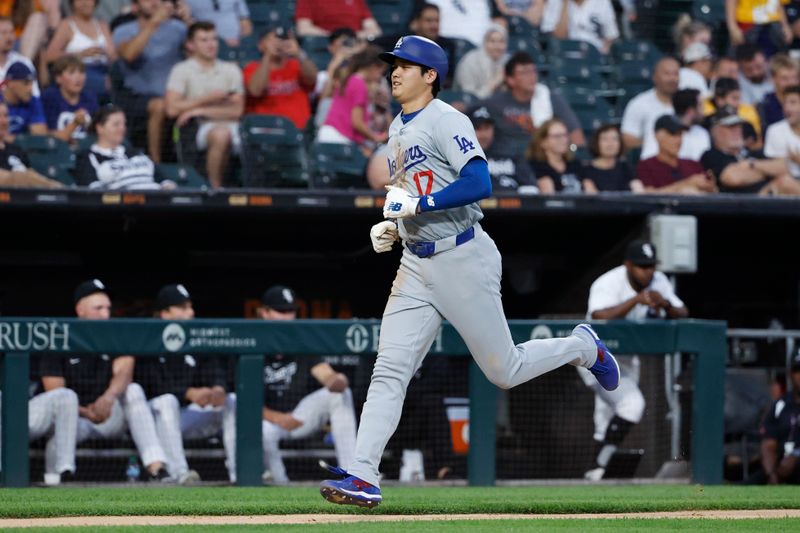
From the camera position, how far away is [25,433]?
638 cm

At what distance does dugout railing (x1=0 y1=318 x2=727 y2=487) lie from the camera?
21.2 ft

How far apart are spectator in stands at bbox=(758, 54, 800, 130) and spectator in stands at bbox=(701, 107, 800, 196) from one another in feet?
3.12

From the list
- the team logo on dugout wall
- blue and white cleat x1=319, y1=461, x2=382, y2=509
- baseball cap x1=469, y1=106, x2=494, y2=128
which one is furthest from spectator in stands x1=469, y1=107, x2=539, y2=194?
blue and white cleat x1=319, y1=461, x2=382, y2=509

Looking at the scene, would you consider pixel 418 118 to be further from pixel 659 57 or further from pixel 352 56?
pixel 659 57

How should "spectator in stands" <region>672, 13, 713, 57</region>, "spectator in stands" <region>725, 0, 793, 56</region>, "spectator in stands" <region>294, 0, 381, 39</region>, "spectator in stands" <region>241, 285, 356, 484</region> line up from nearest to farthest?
"spectator in stands" <region>241, 285, 356, 484</region>, "spectator in stands" <region>294, 0, 381, 39</region>, "spectator in stands" <region>672, 13, 713, 57</region>, "spectator in stands" <region>725, 0, 793, 56</region>

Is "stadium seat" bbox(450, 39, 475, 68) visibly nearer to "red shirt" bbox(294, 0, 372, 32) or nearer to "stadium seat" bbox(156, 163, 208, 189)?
"red shirt" bbox(294, 0, 372, 32)

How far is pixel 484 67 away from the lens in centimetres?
1019

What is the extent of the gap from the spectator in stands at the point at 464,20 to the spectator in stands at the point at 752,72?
6.95 ft

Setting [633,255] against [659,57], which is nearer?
[633,255]

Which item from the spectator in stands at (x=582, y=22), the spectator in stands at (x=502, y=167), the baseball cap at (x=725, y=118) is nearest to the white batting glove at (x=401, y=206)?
the spectator in stands at (x=502, y=167)

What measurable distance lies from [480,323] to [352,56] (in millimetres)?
5135

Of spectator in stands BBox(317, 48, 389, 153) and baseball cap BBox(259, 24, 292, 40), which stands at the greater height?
baseball cap BBox(259, 24, 292, 40)

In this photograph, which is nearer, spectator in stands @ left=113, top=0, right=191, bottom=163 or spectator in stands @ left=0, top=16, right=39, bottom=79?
spectator in stands @ left=0, top=16, right=39, bottom=79

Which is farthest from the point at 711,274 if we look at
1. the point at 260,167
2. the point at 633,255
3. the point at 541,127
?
the point at 260,167
